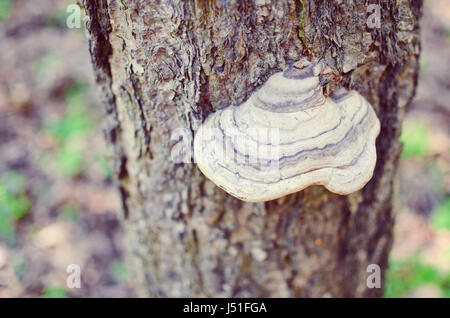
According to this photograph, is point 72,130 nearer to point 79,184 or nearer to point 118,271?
point 79,184

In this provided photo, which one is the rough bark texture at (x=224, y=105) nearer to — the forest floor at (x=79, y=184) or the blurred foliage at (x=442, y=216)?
the forest floor at (x=79, y=184)

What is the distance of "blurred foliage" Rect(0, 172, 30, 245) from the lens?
11.5 feet

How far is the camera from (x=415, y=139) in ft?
13.2

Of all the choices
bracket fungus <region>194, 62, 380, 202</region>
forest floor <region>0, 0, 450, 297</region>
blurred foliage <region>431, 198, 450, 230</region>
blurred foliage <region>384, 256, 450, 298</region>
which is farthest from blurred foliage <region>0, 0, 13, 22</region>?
blurred foliage <region>431, 198, 450, 230</region>

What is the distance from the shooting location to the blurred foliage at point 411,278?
3.16 m

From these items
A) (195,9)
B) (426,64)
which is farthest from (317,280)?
(426,64)

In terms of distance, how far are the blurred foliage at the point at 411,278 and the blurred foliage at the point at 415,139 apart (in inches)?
45.5

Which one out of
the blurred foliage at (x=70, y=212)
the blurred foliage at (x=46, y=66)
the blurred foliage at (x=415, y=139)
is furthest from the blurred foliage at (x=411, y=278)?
the blurred foliage at (x=46, y=66)

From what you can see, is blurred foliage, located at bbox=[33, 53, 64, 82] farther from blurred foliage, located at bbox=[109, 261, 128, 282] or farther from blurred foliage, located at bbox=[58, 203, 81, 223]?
blurred foliage, located at bbox=[109, 261, 128, 282]

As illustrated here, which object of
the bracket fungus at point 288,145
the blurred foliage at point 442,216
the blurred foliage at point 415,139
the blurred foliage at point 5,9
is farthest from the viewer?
the blurred foliage at point 5,9

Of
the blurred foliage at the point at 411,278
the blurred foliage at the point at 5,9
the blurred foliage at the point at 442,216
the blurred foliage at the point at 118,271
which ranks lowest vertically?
the blurred foliage at the point at 411,278

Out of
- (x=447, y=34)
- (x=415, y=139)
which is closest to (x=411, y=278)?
(x=415, y=139)

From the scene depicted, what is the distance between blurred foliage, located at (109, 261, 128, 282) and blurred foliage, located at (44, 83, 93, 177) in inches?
44.2

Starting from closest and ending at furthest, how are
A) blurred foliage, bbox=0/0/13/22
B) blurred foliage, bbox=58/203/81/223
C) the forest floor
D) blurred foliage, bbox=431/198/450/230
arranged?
the forest floor
blurred foliage, bbox=431/198/450/230
blurred foliage, bbox=58/203/81/223
blurred foliage, bbox=0/0/13/22
